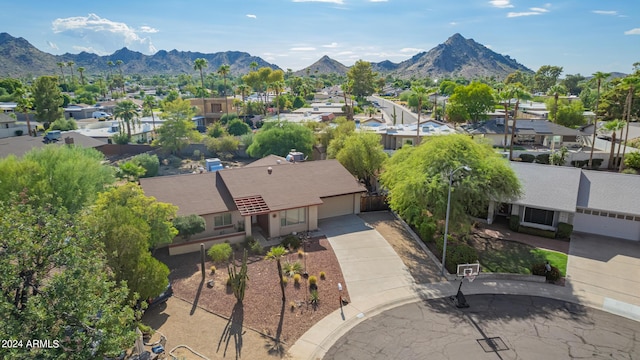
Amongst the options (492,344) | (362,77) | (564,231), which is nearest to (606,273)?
(564,231)

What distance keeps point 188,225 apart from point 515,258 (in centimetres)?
2321

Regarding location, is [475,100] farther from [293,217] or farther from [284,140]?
[293,217]

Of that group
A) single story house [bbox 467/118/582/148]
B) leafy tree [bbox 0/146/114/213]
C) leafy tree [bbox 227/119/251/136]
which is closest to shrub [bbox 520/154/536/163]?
single story house [bbox 467/118/582/148]

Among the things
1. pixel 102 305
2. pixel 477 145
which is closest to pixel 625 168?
pixel 477 145

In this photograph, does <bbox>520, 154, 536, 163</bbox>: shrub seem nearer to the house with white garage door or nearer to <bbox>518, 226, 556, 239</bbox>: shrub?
the house with white garage door

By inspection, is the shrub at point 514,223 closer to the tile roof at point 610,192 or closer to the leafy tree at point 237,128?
the tile roof at point 610,192

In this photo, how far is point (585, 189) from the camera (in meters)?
32.9

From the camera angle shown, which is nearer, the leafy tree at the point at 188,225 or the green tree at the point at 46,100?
the leafy tree at the point at 188,225

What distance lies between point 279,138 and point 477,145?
96.4ft

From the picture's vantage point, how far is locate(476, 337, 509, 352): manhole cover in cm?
1901

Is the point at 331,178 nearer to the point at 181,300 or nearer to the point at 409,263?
the point at 409,263

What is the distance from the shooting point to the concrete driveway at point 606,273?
23016mm

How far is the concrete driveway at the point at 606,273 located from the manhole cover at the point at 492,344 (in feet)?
24.7

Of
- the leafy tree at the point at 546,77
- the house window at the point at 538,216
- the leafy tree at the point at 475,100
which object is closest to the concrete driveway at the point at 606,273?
the house window at the point at 538,216
